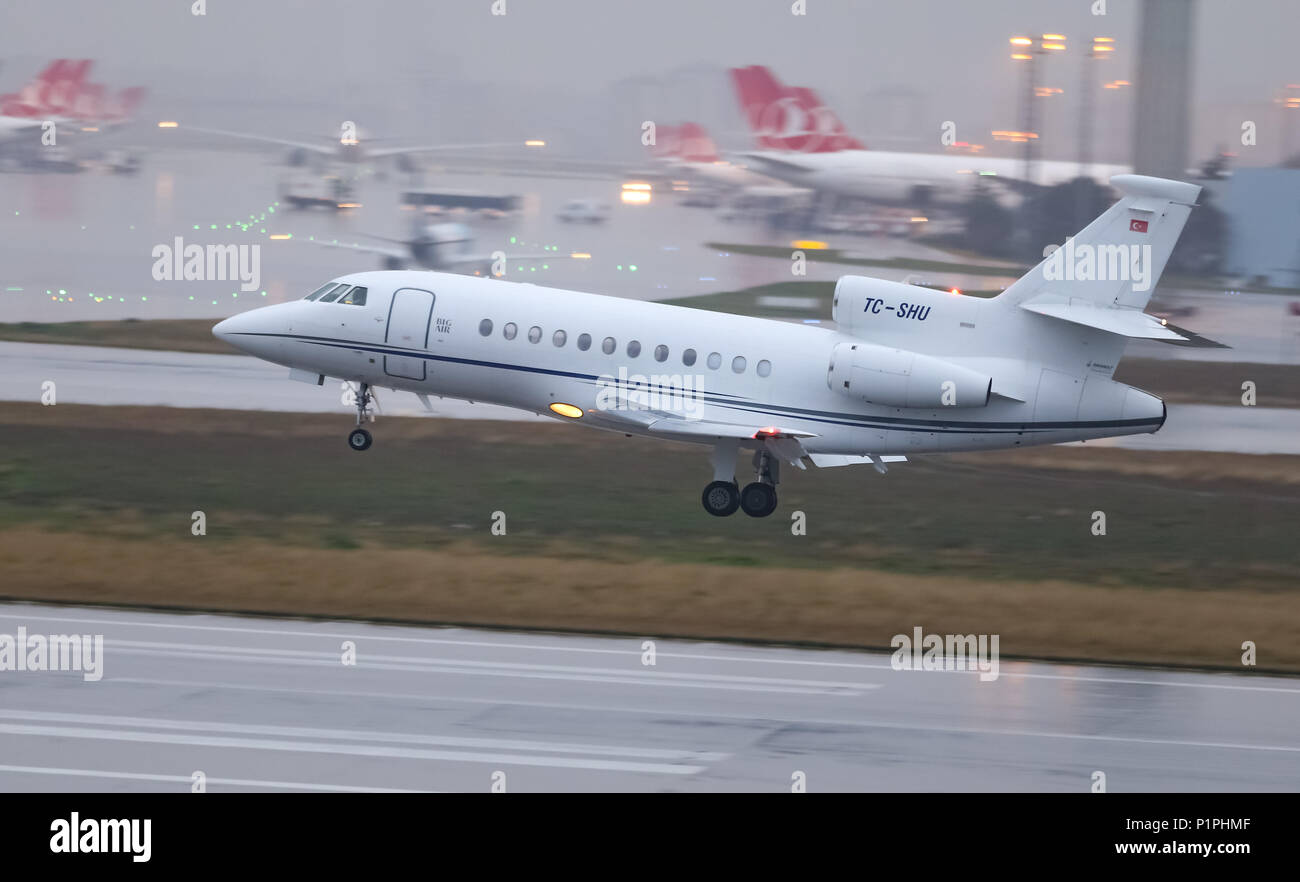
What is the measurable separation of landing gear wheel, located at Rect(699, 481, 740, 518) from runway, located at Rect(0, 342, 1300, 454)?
12.0m

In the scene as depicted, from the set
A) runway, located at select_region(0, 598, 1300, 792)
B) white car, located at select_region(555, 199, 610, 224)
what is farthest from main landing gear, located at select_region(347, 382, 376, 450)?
white car, located at select_region(555, 199, 610, 224)

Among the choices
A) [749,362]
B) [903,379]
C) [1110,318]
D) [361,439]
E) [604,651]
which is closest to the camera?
[604,651]

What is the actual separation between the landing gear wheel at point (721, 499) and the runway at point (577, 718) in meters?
6.69

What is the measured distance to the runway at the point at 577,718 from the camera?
48.0 feet

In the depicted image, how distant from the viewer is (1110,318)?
24.3 metres

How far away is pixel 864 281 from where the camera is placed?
26.3 m

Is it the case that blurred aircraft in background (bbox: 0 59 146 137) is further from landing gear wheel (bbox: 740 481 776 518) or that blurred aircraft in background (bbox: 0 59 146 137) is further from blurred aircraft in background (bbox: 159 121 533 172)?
landing gear wheel (bbox: 740 481 776 518)

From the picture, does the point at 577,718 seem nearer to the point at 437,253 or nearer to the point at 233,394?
the point at 233,394

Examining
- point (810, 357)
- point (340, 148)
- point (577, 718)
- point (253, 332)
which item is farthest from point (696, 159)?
point (577, 718)

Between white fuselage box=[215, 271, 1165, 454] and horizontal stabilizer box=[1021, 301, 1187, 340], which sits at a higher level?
horizontal stabilizer box=[1021, 301, 1187, 340]

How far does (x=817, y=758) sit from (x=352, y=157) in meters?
55.3

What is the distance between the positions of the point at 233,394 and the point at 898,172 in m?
40.2

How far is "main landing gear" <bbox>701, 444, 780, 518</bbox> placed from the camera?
27016 millimetres

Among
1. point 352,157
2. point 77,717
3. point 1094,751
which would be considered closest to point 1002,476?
point 1094,751
